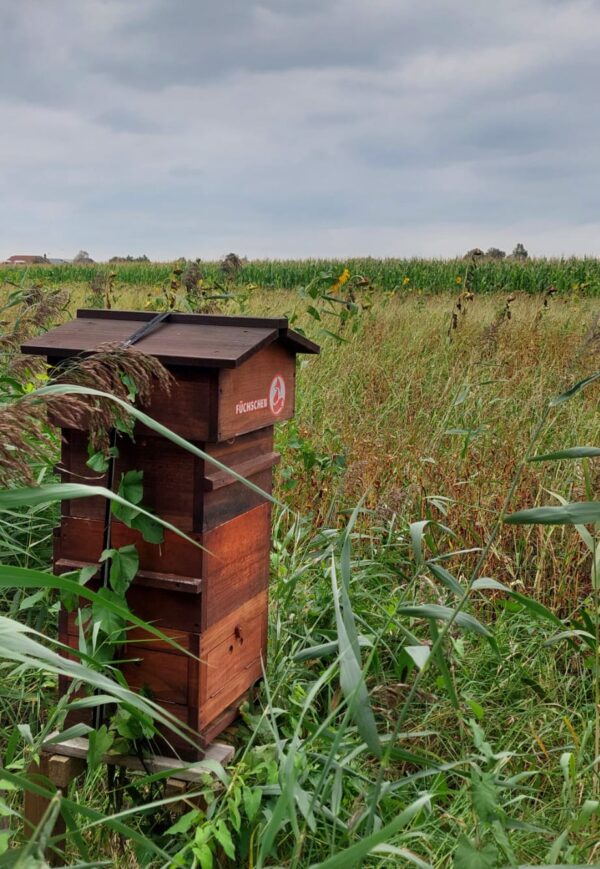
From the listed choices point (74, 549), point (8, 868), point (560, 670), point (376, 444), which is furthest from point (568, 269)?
point (8, 868)

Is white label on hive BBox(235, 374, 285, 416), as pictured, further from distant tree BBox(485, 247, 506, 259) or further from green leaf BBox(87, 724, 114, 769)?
distant tree BBox(485, 247, 506, 259)

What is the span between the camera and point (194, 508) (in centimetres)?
236

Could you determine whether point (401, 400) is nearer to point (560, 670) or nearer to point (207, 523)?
point (560, 670)

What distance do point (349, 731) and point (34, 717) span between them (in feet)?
4.05

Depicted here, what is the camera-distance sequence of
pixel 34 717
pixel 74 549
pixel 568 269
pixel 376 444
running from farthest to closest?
pixel 568 269, pixel 376 444, pixel 34 717, pixel 74 549

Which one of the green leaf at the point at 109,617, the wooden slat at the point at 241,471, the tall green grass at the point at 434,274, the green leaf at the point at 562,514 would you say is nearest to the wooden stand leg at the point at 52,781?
the green leaf at the point at 109,617

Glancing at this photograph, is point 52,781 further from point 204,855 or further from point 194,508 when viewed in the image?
point 194,508

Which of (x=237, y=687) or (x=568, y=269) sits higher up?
(x=568, y=269)

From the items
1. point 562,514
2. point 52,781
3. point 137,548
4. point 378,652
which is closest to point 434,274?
point 378,652

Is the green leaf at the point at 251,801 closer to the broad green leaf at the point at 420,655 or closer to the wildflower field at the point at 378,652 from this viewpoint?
the wildflower field at the point at 378,652

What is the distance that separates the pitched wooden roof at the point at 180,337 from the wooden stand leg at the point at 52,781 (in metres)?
1.17

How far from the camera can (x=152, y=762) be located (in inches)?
95.0

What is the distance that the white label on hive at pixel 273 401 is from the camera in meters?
2.56

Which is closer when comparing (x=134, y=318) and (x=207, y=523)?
(x=207, y=523)
